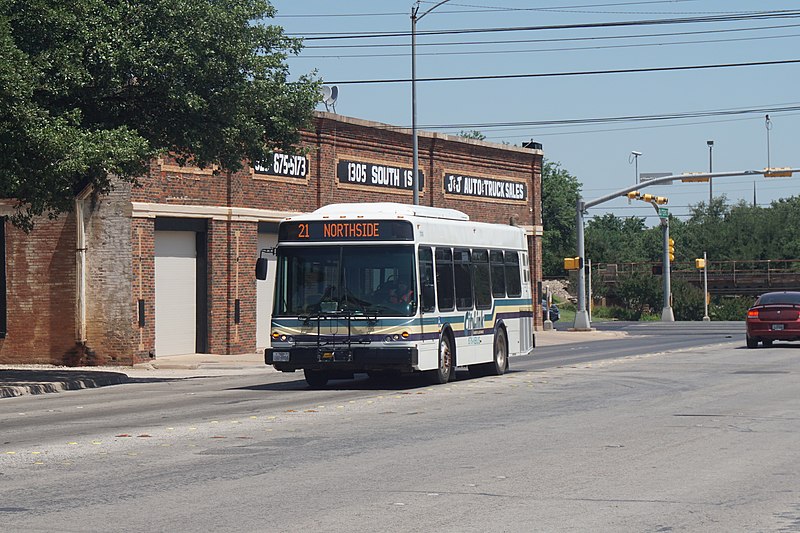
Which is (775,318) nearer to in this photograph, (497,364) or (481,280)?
(497,364)

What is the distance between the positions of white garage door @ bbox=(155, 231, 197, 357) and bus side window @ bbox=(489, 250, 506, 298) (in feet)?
36.8

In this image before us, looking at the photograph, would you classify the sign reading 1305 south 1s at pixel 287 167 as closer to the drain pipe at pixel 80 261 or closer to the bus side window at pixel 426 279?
the drain pipe at pixel 80 261

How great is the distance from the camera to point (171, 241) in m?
34.5

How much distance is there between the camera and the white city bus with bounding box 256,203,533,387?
21.8m

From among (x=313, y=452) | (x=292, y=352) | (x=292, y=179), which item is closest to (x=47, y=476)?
(x=313, y=452)

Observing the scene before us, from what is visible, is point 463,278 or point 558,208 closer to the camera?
point 463,278

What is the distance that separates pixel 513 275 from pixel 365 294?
6157 millimetres

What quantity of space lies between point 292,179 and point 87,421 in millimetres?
22259

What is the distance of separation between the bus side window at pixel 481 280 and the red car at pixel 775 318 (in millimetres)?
13295

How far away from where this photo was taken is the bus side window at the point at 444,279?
2309 centimetres

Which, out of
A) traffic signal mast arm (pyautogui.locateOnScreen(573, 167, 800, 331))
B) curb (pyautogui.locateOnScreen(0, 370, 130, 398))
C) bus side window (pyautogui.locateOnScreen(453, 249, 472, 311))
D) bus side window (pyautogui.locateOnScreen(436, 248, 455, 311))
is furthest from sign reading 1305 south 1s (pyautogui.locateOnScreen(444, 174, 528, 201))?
bus side window (pyautogui.locateOnScreen(436, 248, 455, 311))

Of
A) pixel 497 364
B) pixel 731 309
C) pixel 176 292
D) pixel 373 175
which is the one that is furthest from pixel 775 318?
pixel 731 309

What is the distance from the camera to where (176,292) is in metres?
34.7

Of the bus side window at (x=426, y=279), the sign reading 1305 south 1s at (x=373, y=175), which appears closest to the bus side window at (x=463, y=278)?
the bus side window at (x=426, y=279)
